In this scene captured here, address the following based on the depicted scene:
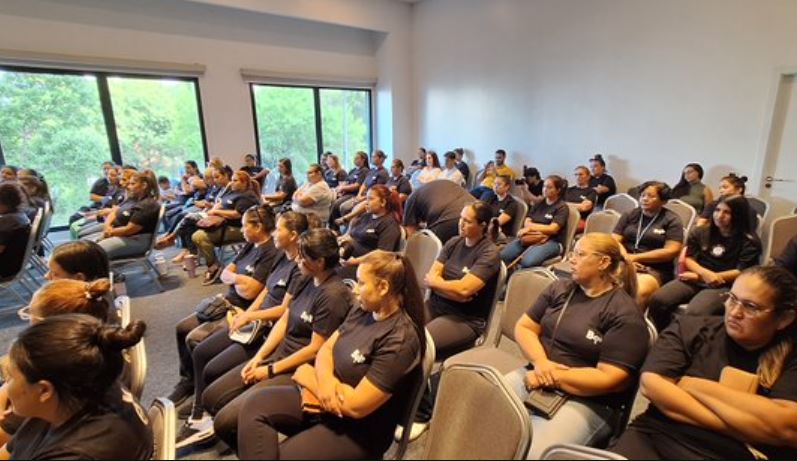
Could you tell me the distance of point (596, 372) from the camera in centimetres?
145

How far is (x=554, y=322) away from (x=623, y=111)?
15.1ft

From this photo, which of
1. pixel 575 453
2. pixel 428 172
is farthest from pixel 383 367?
pixel 428 172

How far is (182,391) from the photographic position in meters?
2.30

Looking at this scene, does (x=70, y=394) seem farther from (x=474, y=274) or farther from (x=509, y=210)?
(x=509, y=210)

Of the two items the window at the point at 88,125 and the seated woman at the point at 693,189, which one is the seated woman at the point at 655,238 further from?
the window at the point at 88,125

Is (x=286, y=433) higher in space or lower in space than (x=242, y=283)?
lower

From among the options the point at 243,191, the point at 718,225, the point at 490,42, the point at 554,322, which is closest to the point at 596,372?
the point at 554,322

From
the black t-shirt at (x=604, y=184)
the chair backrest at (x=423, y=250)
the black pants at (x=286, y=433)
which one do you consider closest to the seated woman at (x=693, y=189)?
the black t-shirt at (x=604, y=184)

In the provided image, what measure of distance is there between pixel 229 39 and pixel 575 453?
24.4ft

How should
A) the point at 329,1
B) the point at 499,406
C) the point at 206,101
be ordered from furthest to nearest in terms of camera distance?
the point at 329,1 < the point at 206,101 < the point at 499,406

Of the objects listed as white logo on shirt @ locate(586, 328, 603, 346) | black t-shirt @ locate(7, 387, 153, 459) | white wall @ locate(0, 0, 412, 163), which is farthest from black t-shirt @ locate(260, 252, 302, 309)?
white wall @ locate(0, 0, 412, 163)

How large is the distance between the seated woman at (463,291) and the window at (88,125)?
18.0 feet

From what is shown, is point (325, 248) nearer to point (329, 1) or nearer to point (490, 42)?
point (490, 42)

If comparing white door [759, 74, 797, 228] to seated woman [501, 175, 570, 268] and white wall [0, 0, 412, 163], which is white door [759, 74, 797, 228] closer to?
seated woman [501, 175, 570, 268]
